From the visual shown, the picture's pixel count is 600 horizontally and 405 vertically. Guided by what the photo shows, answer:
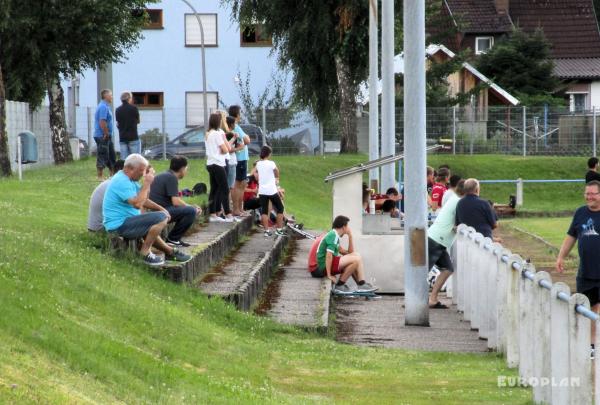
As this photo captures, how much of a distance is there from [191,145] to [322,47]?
6.18 m

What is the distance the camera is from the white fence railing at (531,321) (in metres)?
9.57

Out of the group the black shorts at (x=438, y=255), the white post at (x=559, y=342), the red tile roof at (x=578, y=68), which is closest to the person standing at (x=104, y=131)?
the black shorts at (x=438, y=255)

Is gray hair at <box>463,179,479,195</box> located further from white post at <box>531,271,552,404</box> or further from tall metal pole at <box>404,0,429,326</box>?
white post at <box>531,271,552,404</box>

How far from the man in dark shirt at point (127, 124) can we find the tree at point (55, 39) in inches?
395

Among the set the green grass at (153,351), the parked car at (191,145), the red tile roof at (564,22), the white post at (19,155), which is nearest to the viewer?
the green grass at (153,351)

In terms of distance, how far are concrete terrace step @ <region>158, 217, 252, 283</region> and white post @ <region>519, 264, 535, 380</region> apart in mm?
4581

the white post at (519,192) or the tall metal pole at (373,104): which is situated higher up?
the tall metal pole at (373,104)

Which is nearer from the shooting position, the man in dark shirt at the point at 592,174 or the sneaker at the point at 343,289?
the sneaker at the point at 343,289

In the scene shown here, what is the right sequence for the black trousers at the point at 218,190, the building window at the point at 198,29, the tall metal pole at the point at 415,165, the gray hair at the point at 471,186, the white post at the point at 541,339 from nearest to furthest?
the white post at the point at 541,339, the tall metal pole at the point at 415,165, the gray hair at the point at 471,186, the black trousers at the point at 218,190, the building window at the point at 198,29

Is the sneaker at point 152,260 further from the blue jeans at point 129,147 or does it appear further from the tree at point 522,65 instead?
the tree at point 522,65

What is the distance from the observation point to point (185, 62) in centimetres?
6906

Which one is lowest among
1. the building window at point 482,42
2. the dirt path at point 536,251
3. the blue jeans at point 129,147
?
the dirt path at point 536,251

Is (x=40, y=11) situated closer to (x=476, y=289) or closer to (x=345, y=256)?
(x=345, y=256)

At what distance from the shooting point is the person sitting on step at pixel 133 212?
15.8m
